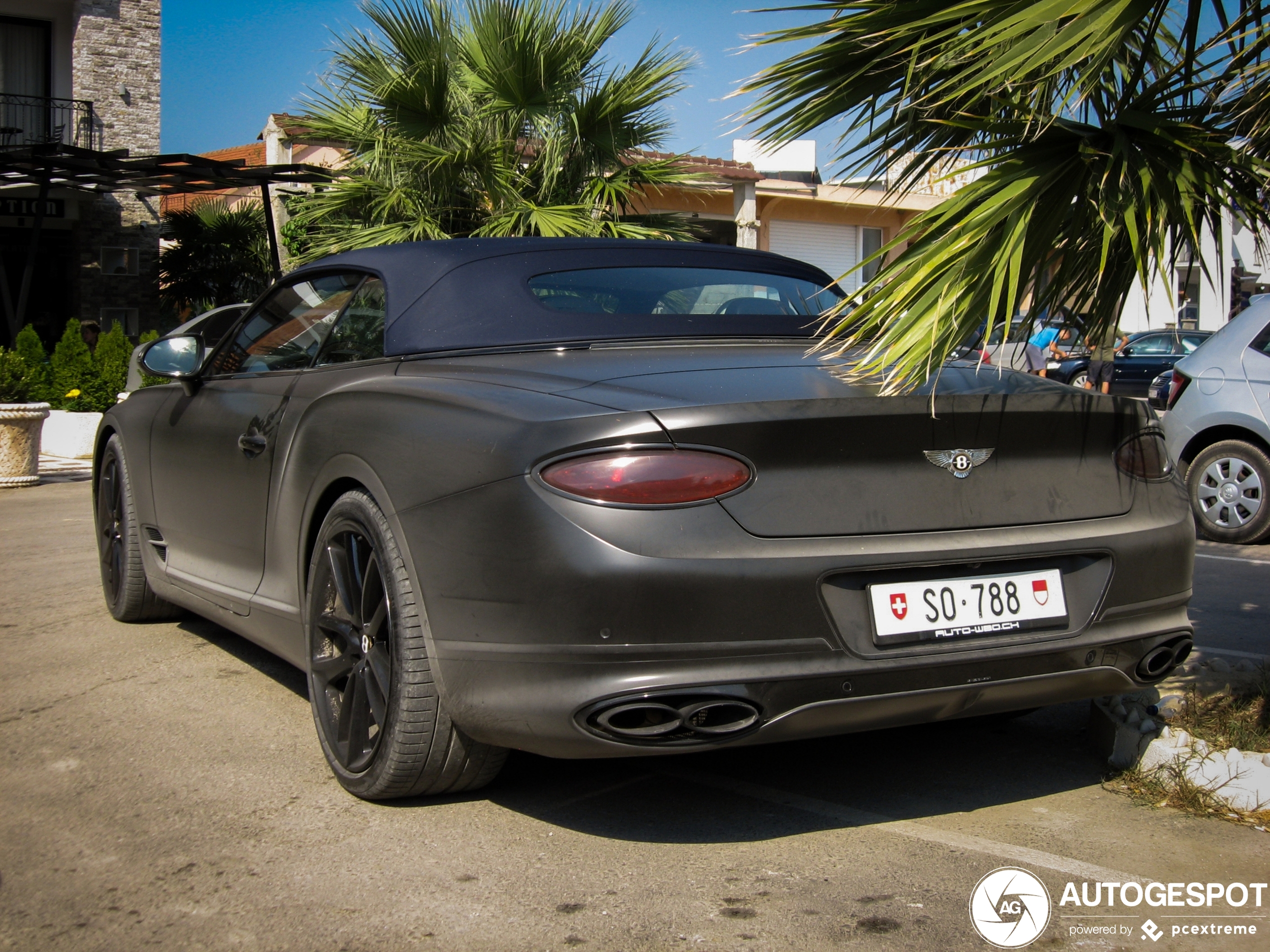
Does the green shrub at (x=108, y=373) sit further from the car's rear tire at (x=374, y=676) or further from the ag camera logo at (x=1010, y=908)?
the ag camera logo at (x=1010, y=908)

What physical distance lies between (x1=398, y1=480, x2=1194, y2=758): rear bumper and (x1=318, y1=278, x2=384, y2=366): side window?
0.87 metres

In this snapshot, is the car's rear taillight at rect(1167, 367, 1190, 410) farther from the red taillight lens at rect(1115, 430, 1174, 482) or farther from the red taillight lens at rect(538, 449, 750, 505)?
the red taillight lens at rect(538, 449, 750, 505)

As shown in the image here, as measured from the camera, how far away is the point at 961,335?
2.85m

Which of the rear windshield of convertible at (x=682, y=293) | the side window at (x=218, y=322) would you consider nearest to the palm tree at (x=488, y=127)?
the side window at (x=218, y=322)

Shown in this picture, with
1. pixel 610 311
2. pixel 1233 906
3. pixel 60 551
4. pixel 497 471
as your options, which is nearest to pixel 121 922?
pixel 497 471

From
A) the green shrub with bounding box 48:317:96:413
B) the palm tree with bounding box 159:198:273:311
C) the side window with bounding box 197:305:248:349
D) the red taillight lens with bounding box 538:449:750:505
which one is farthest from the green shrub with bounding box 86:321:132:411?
the red taillight lens with bounding box 538:449:750:505

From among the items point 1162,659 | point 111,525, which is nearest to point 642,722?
point 1162,659

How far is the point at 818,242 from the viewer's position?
28422 mm

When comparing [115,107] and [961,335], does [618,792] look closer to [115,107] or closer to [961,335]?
[961,335]

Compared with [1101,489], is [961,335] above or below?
above

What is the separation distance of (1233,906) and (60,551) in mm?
6682

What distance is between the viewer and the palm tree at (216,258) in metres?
22.0

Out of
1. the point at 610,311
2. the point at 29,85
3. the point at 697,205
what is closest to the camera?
the point at 610,311

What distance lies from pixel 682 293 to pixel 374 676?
5.05ft
